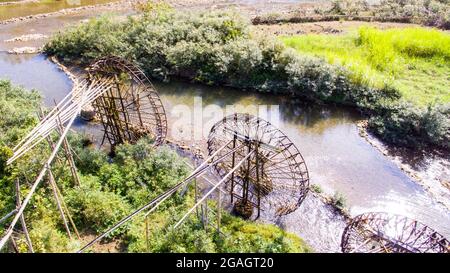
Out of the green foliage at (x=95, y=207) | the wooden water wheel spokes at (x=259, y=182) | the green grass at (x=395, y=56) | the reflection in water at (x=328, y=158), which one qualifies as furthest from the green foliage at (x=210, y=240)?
the green grass at (x=395, y=56)

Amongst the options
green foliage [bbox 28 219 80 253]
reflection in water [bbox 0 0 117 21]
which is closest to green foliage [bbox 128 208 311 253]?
green foliage [bbox 28 219 80 253]

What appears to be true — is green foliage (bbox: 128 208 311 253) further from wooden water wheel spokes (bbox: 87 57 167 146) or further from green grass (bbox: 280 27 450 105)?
green grass (bbox: 280 27 450 105)

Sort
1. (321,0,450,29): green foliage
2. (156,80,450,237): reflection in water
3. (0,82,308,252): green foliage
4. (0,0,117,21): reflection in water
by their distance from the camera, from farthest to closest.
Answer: (0,0,117,21): reflection in water < (321,0,450,29): green foliage < (156,80,450,237): reflection in water < (0,82,308,252): green foliage

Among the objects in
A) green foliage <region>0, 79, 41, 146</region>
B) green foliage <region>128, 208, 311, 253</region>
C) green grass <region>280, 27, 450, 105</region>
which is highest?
green grass <region>280, 27, 450, 105</region>

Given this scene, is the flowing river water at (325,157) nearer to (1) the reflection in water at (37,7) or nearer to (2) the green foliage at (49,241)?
(2) the green foliage at (49,241)

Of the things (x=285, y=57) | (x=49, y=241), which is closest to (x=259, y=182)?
(x=49, y=241)

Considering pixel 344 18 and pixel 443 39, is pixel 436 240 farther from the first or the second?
pixel 344 18

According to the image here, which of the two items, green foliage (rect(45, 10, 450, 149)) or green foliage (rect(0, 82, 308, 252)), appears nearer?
green foliage (rect(0, 82, 308, 252))
